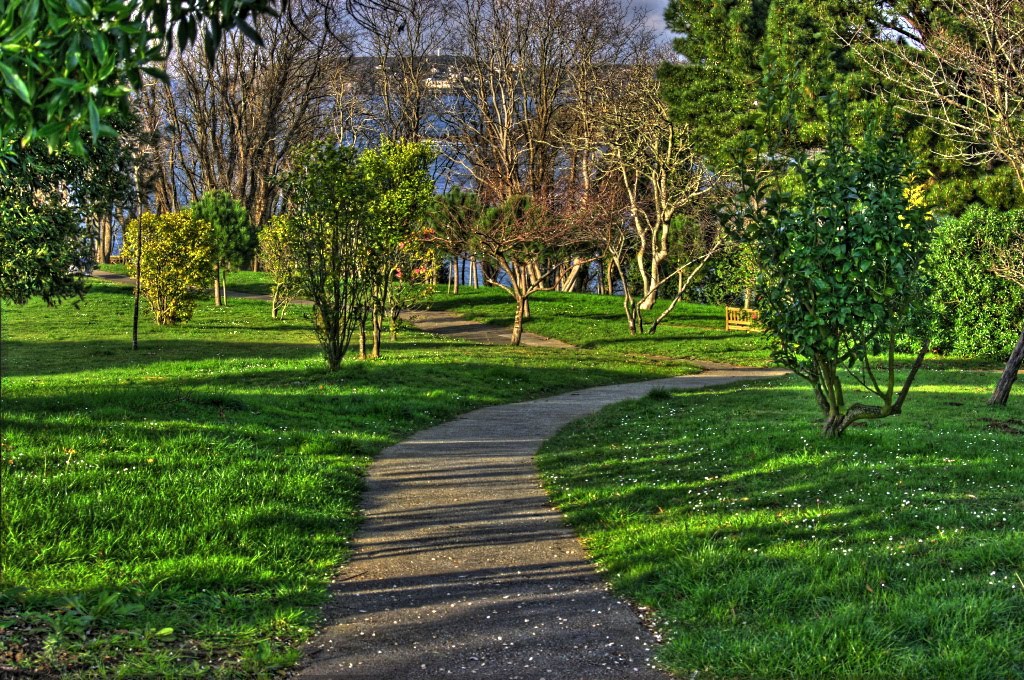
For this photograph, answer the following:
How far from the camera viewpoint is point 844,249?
8.61 metres

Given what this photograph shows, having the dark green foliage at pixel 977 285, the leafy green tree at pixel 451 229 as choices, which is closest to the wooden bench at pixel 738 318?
the dark green foliage at pixel 977 285

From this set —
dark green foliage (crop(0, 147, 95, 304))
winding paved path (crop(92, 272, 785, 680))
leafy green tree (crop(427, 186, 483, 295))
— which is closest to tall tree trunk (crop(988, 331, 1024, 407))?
winding paved path (crop(92, 272, 785, 680))

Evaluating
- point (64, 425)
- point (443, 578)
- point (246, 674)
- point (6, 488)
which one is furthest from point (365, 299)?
point (246, 674)

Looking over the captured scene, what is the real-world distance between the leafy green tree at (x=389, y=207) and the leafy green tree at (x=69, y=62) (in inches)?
546

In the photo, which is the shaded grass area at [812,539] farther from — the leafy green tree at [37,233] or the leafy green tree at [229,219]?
the leafy green tree at [229,219]

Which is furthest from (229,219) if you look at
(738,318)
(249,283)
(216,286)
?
Answer: (738,318)

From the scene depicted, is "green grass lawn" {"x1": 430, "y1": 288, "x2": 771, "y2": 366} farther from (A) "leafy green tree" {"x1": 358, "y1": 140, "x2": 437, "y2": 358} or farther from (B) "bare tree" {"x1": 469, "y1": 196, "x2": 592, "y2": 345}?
(A) "leafy green tree" {"x1": 358, "y1": 140, "x2": 437, "y2": 358}

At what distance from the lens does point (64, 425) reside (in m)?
8.82

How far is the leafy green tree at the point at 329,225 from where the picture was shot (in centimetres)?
1605

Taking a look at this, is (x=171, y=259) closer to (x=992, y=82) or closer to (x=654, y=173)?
(x=654, y=173)

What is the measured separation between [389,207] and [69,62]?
16.8m

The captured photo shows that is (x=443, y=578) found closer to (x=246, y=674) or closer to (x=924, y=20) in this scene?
Result: (x=246, y=674)

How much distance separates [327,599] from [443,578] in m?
0.77

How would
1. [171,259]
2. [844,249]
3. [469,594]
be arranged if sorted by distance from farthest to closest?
[171,259] < [844,249] < [469,594]
